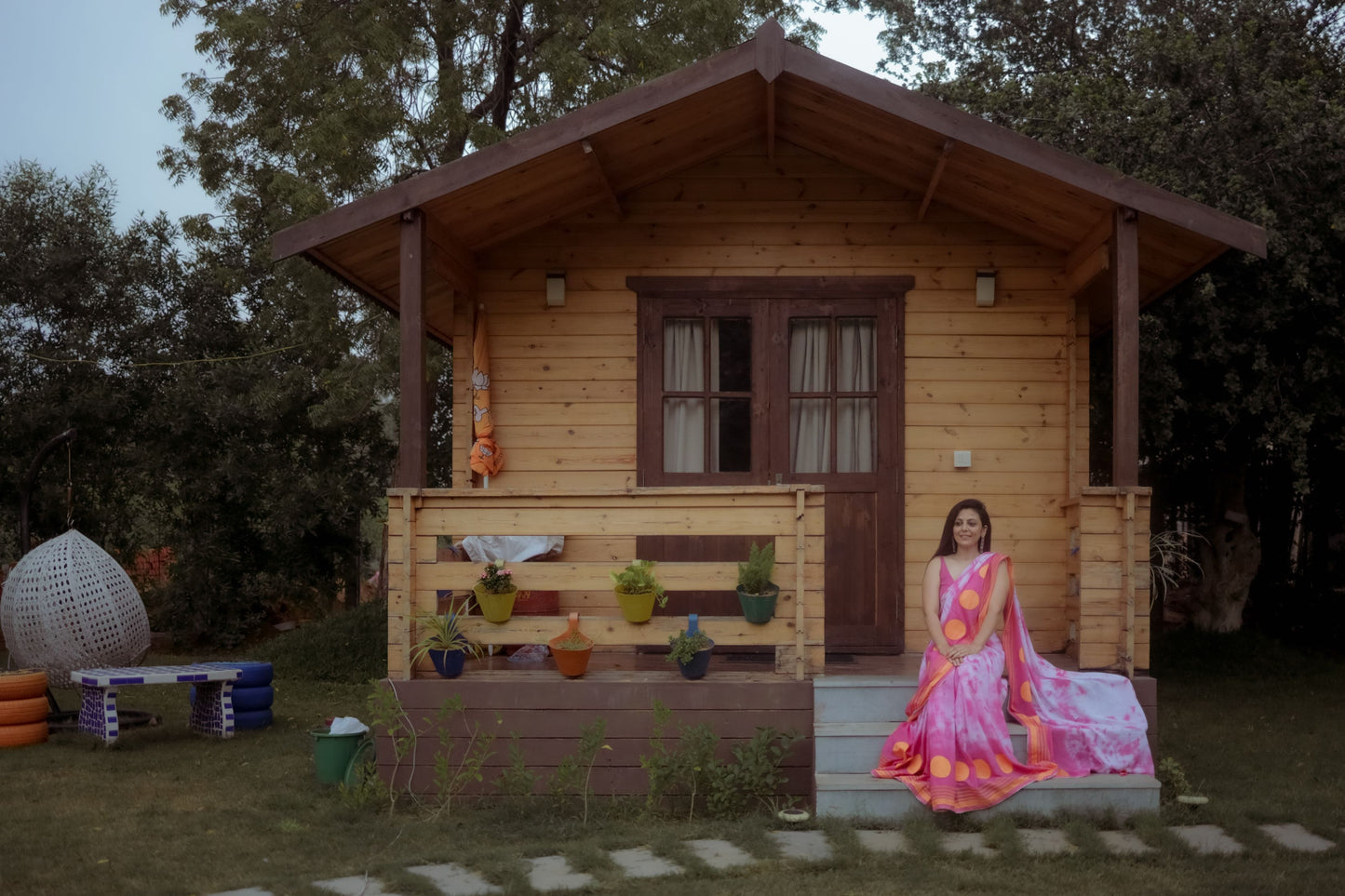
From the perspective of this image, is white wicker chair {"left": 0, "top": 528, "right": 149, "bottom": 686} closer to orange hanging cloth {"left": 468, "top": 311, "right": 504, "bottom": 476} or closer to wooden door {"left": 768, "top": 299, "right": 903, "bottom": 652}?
orange hanging cloth {"left": 468, "top": 311, "right": 504, "bottom": 476}

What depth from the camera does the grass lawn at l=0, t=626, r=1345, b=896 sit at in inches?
175

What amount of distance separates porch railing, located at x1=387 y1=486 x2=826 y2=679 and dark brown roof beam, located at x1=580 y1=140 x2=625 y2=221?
168 centimetres

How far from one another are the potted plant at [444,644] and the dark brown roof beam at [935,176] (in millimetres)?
3195

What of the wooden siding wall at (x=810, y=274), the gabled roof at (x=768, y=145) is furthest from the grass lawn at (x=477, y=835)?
the gabled roof at (x=768, y=145)

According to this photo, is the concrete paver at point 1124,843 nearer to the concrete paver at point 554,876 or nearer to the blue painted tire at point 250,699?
the concrete paver at point 554,876

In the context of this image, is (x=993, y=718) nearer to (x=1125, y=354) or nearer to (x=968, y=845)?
(x=968, y=845)

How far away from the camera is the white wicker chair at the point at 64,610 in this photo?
30.4ft

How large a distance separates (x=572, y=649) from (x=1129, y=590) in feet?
8.42

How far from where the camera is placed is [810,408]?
7.23 meters

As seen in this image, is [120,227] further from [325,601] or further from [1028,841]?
[1028,841]

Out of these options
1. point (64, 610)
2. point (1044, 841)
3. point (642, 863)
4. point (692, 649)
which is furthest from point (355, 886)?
point (64, 610)

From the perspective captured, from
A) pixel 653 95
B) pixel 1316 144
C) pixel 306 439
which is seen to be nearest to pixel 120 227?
pixel 306 439

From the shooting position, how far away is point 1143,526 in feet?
19.6

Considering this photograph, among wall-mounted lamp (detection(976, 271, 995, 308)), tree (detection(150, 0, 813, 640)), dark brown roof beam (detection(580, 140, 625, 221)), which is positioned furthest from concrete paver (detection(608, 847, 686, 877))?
tree (detection(150, 0, 813, 640))
